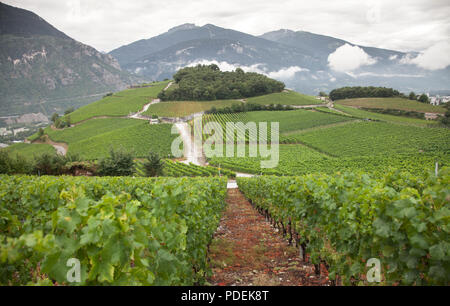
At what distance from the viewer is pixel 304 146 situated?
55656mm

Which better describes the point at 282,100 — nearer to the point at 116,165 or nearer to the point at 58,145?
the point at 58,145

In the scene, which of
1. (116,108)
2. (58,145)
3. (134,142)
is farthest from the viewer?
(116,108)

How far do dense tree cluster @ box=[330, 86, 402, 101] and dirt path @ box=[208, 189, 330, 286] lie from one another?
111 meters

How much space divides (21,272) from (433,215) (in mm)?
5819

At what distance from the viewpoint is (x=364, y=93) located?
347 feet

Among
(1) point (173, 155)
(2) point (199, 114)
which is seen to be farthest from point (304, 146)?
(2) point (199, 114)

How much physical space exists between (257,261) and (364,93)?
117 m

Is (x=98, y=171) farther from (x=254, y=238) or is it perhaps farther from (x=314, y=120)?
(x=314, y=120)

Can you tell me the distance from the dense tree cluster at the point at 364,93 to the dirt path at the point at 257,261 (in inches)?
4355

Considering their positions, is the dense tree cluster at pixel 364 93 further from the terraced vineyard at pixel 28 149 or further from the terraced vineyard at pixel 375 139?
the terraced vineyard at pixel 28 149

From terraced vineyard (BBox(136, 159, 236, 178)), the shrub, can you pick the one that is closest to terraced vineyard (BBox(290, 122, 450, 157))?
terraced vineyard (BBox(136, 159, 236, 178))

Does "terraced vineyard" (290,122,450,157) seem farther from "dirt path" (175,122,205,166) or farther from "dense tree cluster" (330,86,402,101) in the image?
"dense tree cluster" (330,86,402,101)

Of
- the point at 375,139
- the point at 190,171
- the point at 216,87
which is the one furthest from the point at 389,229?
the point at 216,87

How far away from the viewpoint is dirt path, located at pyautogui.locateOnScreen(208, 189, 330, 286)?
18.3 feet
